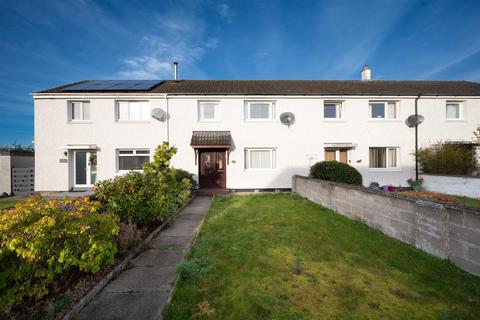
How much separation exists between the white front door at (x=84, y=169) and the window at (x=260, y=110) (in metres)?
9.64

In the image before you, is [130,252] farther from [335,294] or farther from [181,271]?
[335,294]

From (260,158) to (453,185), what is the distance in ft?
33.2

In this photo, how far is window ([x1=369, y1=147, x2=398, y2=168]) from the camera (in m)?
11.9

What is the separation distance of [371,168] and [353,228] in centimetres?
821

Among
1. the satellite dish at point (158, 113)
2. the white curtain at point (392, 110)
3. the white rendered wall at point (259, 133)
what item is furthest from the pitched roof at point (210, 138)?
the white curtain at point (392, 110)

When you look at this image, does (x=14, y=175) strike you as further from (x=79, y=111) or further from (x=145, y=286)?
(x=145, y=286)

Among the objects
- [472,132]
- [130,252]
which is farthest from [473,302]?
[472,132]

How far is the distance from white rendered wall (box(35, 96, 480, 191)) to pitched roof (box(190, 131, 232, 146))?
13.6 inches

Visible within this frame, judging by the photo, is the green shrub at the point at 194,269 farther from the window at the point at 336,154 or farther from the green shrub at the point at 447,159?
the green shrub at the point at 447,159

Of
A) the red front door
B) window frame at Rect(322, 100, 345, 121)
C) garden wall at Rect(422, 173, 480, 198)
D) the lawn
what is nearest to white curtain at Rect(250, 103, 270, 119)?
the red front door

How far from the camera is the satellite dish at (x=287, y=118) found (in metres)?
11.4

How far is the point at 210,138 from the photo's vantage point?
10.9 meters

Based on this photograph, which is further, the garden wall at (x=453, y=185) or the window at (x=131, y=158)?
the window at (x=131, y=158)

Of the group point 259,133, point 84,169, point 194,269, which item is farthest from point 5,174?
point 259,133
